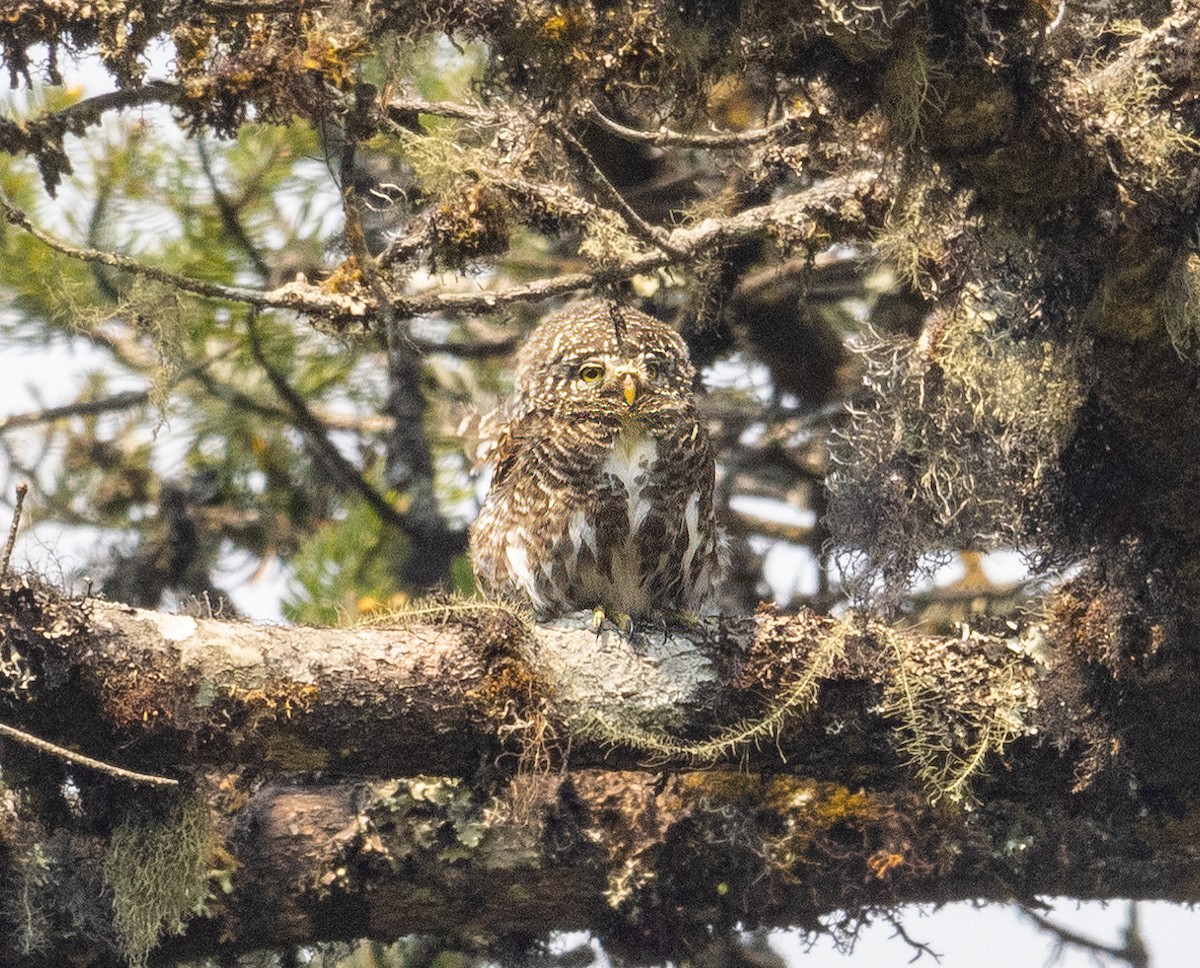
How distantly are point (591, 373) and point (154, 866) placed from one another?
196 centimetres

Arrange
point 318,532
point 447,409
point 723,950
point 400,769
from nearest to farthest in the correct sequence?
point 400,769, point 723,950, point 318,532, point 447,409

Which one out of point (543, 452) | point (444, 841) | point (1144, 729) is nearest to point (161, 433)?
point (543, 452)

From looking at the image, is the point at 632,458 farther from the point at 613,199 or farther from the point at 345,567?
the point at 345,567

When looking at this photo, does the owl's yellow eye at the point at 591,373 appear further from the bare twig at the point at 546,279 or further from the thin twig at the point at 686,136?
the thin twig at the point at 686,136

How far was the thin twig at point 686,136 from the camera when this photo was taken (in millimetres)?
3952

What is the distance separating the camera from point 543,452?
4.80 m

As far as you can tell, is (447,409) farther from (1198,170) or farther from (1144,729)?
(1198,170)

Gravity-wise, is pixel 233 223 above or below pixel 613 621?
above

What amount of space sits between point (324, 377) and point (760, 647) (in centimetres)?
291

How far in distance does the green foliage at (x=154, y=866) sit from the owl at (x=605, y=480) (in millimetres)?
1385

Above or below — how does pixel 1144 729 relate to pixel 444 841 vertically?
above

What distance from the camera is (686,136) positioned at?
12.8 ft

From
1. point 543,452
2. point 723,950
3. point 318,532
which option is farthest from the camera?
point 318,532

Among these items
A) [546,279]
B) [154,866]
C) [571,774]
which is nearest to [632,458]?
[546,279]
